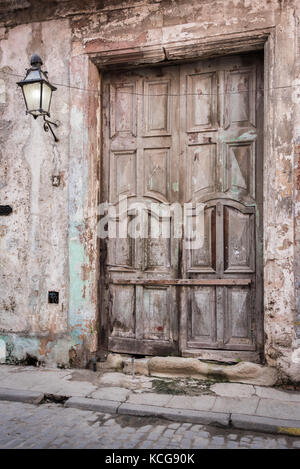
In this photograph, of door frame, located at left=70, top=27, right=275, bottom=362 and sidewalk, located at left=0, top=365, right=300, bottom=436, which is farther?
door frame, located at left=70, top=27, right=275, bottom=362

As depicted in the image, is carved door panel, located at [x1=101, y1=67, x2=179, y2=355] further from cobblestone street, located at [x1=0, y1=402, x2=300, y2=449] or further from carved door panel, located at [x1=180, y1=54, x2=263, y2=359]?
cobblestone street, located at [x1=0, y1=402, x2=300, y2=449]

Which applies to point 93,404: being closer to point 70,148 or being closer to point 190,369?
point 190,369

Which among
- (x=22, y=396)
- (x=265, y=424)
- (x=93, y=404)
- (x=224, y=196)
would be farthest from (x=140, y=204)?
(x=265, y=424)

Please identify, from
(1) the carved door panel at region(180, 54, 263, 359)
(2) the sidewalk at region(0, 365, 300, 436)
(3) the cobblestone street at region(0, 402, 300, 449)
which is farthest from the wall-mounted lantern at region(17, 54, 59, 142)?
(3) the cobblestone street at region(0, 402, 300, 449)

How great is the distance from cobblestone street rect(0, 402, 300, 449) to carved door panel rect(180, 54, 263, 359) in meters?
1.46

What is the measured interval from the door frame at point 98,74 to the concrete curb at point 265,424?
3.88 feet

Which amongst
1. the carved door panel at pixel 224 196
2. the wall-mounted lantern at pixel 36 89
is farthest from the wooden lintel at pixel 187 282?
the wall-mounted lantern at pixel 36 89

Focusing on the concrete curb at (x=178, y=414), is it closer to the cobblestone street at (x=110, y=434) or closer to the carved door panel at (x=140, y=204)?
the cobblestone street at (x=110, y=434)

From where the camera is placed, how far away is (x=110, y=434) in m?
3.36

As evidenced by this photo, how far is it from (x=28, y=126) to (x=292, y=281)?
12.0 feet

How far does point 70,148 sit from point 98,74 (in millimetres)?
1015

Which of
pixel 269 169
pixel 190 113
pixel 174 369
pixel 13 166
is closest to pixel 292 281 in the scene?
pixel 269 169

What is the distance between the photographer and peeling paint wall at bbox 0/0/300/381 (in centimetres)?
457

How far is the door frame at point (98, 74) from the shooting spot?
4781mm
